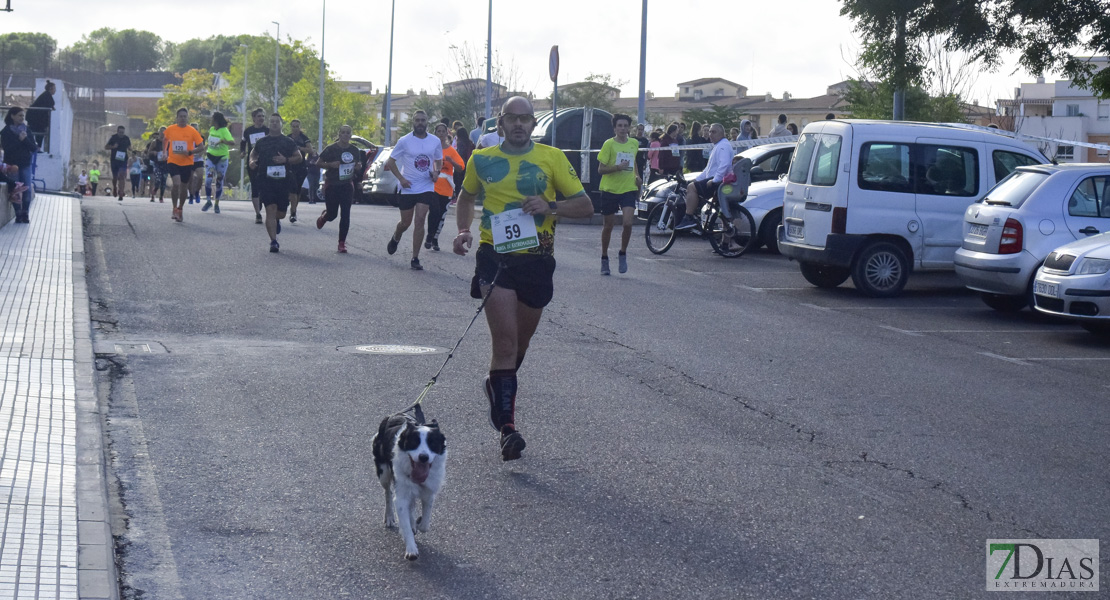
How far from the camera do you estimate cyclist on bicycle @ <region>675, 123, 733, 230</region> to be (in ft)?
60.5

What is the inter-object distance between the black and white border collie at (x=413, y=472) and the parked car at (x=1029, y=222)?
927 cm

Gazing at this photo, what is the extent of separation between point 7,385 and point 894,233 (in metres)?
10.1

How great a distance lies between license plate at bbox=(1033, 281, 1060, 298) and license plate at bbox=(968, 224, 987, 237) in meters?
1.25

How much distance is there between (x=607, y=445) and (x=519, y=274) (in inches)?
41.9

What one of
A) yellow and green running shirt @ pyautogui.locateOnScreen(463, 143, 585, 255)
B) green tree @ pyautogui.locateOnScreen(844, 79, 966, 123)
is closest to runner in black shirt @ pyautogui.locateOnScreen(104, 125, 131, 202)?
green tree @ pyautogui.locateOnScreen(844, 79, 966, 123)

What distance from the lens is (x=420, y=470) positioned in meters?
5.00

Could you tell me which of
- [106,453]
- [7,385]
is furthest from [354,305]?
[106,453]

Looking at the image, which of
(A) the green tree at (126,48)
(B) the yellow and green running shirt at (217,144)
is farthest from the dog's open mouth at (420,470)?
(A) the green tree at (126,48)

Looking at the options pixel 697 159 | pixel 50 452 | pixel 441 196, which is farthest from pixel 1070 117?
pixel 50 452

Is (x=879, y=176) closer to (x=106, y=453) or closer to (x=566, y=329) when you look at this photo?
(x=566, y=329)

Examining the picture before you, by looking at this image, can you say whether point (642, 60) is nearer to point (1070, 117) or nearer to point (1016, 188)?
point (1016, 188)

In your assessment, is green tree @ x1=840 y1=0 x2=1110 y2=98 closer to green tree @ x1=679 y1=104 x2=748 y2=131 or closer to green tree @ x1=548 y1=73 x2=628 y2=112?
green tree @ x1=679 y1=104 x2=748 y2=131

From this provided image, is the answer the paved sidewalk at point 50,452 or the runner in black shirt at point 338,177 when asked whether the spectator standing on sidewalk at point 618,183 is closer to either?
the runner in black shirt at point 338,177

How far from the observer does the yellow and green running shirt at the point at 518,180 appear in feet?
22.2
